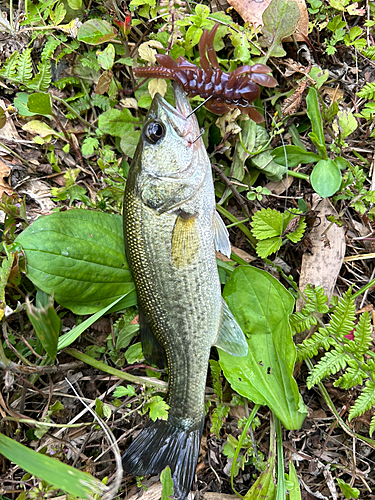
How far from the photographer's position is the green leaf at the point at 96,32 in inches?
103

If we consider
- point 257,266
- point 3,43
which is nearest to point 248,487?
point 257,266

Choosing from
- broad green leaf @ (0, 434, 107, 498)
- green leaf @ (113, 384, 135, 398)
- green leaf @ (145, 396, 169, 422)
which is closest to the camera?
broad green leaf @ (0, 434, 107, 498)

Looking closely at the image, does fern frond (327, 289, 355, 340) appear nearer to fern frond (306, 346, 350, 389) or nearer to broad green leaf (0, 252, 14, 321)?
fern frond (306, 346, 350, 389)

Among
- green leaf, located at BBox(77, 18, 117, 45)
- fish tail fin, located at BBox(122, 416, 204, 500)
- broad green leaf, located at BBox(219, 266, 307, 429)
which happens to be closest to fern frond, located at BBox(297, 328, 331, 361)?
broad green leaf, located at BBox(219, 266, 307, 429)

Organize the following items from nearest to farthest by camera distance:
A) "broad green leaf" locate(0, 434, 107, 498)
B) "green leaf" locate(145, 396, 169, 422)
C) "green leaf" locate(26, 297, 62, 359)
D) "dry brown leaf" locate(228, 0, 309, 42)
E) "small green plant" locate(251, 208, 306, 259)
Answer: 1. "broad green leaf" locate(0, 434, 107, 498)
2. "green leaf" locate(26, 297, 62, 359)
3. "green leaf" locate(145, 396, 169, 422)
4. "small green plant" locate(251, 208, 306, 259)
5. "dry brown leaf" locate(228, 0, 309, 42)

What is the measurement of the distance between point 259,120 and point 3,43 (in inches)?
88.0

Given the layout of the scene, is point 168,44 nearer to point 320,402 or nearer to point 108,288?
point 108,288

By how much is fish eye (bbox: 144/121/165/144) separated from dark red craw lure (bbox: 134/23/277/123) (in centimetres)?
30

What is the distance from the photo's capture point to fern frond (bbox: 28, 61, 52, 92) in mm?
2614

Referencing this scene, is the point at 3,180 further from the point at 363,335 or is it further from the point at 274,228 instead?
the point at 363,335

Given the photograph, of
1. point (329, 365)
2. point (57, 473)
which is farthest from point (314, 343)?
point (57, 473)

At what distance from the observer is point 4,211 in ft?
8.36

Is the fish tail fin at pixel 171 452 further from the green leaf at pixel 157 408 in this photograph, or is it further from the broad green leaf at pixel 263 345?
the broad green leaf at pixel 263 345

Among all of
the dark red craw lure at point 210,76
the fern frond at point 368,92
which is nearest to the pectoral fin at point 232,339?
the dark red craw lure at point 210,76
